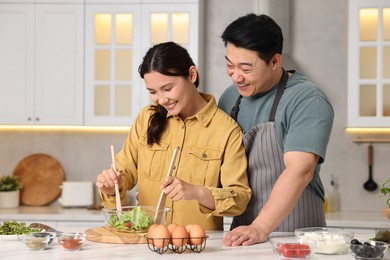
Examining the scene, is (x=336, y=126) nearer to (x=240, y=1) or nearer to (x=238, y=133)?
(x=240, y=1)

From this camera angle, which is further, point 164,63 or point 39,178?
point 39,178

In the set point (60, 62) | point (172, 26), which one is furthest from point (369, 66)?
point (60, 62)

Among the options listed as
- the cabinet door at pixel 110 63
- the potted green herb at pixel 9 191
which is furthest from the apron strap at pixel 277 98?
the potted green herb at pixel 9 191

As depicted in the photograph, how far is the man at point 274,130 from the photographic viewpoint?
3072 mm

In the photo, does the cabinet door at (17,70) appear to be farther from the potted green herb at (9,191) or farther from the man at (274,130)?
the man at (274,130)

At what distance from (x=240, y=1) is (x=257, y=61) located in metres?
3.31

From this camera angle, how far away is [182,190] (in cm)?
290

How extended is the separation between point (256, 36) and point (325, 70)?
3.28m

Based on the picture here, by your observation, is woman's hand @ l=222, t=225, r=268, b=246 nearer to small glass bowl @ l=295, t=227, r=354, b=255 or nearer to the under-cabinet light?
small glass bowl @ l=295, t=227, r=354, b=255

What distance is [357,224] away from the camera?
18.6 feet

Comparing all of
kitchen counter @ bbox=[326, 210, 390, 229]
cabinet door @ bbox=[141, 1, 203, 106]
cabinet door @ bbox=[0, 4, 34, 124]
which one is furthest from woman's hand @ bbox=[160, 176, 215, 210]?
cabinet door @ bbox=[0, 4, 34, 124]

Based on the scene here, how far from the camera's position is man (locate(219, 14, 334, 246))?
307cm

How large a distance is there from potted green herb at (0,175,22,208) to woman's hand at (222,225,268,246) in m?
3.61

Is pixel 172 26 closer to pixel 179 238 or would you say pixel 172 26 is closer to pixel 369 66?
pixel 369 66
